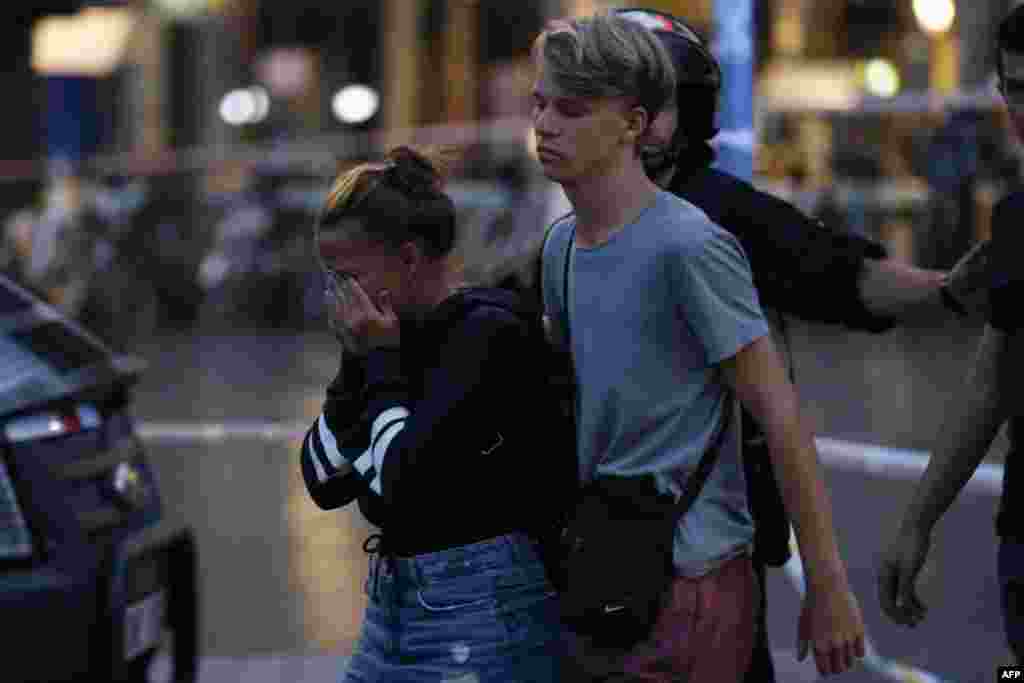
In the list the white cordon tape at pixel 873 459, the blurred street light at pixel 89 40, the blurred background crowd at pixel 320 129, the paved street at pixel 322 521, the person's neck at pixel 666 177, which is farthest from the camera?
the blurred street light at pixel 89 40

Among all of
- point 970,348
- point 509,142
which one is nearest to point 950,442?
point 970,348

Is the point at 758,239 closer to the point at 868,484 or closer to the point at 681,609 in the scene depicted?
the point at 681,609

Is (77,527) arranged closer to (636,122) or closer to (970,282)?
(636,122)

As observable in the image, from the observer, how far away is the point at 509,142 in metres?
22.4

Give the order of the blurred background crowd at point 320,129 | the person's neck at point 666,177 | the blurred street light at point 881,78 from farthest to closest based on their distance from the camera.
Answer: the blurred street light at point 881,78 < the blurred background crowd at point 320,129 < the person's neck at point 666,177

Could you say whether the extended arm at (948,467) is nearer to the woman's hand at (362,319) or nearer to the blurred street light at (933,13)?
the woman's hand at (362,319)

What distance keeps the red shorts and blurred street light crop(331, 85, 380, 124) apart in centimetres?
2364

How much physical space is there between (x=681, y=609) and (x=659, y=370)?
0.35 m

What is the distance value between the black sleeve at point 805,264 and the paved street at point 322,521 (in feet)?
7.32

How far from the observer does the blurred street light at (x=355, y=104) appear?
88.0ft

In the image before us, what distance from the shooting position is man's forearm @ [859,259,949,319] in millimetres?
3705

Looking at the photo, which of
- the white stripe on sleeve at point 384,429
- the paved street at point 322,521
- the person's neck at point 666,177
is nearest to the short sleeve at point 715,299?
the white stripe on sleeve at point 384,429

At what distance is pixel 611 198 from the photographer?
10.9 feet

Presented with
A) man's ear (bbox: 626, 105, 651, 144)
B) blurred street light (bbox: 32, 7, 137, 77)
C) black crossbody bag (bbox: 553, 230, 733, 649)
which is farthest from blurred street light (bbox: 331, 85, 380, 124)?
black crossbody bag (bbox: 553, 230, 733, 649)
